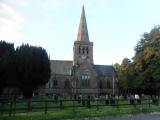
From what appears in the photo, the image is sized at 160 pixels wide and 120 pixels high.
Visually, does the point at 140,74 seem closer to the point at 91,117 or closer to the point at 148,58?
the point at 148,58

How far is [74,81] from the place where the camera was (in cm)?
9125

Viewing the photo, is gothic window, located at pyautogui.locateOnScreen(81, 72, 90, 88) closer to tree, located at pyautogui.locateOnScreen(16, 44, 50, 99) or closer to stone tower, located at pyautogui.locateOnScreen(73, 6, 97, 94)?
stone tower, located at pyautogui.locateOnScreen(73, 6, 97, 94)

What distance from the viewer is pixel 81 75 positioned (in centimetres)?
9194

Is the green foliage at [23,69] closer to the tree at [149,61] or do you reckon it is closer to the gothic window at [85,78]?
the tree at [149,61]

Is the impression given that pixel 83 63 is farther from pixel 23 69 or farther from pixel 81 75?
pixel 23 69

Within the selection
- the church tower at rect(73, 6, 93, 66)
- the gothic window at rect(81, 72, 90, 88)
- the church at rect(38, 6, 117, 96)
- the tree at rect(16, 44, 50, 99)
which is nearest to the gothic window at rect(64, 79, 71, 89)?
the church at rect(38, 6, 117, 96)

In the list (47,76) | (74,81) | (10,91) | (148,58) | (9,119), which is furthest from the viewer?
(74,81)

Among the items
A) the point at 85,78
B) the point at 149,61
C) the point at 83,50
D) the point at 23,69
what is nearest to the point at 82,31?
the point at 83,50

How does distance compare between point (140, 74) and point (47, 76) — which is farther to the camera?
point (140, 74)

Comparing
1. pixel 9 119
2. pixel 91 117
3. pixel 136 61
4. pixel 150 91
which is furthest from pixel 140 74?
pixel 9 119

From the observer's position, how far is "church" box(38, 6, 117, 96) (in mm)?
91312

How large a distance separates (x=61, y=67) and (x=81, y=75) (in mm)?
7446

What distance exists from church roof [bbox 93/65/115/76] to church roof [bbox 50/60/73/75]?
317 inches

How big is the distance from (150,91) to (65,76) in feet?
93.7
